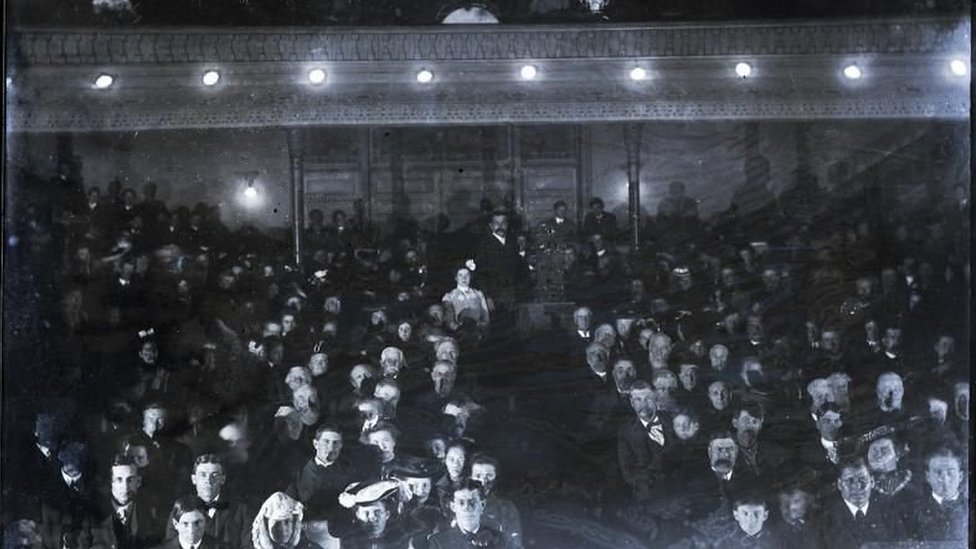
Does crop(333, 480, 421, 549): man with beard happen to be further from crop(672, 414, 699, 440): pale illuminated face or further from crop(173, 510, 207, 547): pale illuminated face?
crop(672, 414, 699, 440): pale illuminated face

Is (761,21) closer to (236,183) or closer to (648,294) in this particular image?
(648,294)

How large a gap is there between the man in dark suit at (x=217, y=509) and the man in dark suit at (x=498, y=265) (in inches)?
57.6

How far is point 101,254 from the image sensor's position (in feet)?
18.2

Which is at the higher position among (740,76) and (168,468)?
(740,76)

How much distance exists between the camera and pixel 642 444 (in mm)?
5570

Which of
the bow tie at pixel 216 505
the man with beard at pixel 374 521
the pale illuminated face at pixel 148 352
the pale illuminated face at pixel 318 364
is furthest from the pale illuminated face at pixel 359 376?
the pale illuminated face at pixel 148 352

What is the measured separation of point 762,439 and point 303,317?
2238mm

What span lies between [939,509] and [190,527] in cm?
353

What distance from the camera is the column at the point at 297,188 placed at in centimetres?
557

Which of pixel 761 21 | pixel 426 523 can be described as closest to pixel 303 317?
Result: pixel 426 523

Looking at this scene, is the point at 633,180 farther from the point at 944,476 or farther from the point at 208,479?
the point at 208,479

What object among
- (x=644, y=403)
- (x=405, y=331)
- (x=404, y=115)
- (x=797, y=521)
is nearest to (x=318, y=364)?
(x=405, y=331)

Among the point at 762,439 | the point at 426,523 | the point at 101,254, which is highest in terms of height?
the point at 101,254

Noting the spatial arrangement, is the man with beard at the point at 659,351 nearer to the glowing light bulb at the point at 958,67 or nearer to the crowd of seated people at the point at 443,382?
the crowd of seated people at the point at 443,382
